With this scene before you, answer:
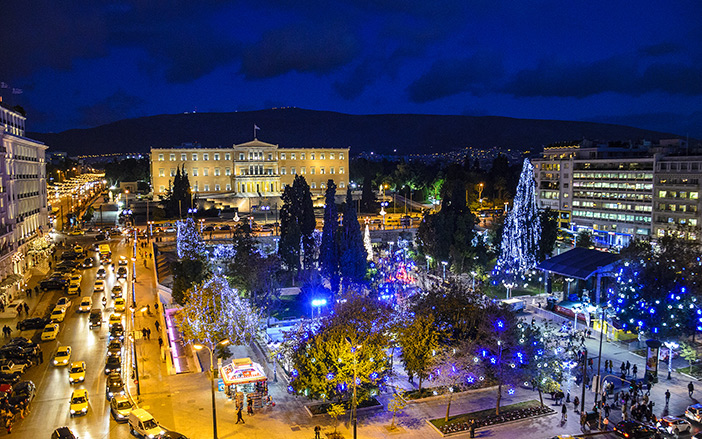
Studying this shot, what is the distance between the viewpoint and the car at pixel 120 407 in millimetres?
21750

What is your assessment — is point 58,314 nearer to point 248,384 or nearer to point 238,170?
point 248,384

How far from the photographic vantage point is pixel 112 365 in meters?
27.0

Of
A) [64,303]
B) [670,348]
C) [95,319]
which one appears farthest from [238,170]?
[670,348]

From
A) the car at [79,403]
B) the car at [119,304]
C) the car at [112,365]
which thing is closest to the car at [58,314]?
the car at [119,304]

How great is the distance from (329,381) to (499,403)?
25.5 ft

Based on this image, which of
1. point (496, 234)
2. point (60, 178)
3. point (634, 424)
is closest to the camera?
point (634, 424)

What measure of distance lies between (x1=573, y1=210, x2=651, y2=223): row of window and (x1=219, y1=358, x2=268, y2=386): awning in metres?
59.1

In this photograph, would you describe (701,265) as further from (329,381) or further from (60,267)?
(60,267)

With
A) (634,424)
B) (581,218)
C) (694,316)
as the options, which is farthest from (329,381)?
(581,218)

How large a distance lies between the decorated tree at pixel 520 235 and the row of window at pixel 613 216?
28095 mm

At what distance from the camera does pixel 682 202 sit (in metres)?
61.4

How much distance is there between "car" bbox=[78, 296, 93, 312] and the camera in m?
37.8

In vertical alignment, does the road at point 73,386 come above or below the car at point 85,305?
below

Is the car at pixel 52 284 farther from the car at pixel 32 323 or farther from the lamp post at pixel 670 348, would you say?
the lamp post at pixel 670 348
